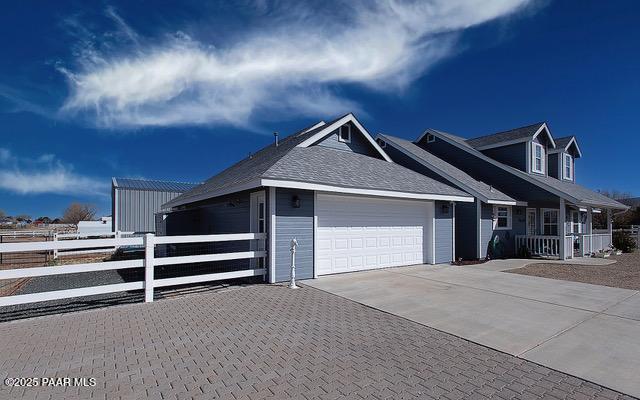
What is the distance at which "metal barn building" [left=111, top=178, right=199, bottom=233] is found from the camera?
79.7 feet

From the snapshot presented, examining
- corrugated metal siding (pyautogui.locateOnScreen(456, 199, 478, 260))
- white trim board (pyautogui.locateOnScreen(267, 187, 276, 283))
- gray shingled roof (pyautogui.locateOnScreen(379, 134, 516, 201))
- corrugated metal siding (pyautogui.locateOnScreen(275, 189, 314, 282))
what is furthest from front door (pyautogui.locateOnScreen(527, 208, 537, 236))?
white trim board (pyautogui.locateOnScreen(267, 187, 276, 283))

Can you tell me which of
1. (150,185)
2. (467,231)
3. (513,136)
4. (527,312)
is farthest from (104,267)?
(150,185)

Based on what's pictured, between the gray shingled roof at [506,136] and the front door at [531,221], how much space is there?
411cm

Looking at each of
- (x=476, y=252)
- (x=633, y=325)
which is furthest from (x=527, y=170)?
(x=633, y=325)

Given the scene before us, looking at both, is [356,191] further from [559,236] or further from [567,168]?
[567,168]

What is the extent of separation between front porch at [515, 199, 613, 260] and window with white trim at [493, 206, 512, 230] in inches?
37.3

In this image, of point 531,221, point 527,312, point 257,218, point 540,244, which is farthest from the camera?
point 531,221

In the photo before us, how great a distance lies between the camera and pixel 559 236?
48.9 feet

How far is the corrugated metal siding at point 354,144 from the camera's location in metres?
13.2

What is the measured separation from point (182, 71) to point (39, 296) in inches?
333

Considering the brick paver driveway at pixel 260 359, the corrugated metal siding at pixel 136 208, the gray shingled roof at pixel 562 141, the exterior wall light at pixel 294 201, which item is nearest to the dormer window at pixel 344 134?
the exterior wall light at pixel 294 201

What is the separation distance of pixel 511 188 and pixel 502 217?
177 centimetres

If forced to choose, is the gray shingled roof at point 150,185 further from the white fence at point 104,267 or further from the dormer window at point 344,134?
the white fence at point 104,267

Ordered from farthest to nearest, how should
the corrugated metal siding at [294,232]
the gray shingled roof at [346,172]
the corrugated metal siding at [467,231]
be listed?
the corrugated metal siding at [467,231], the gray shingled roof at [346,172], the corrugated metal siding at [294,232]
